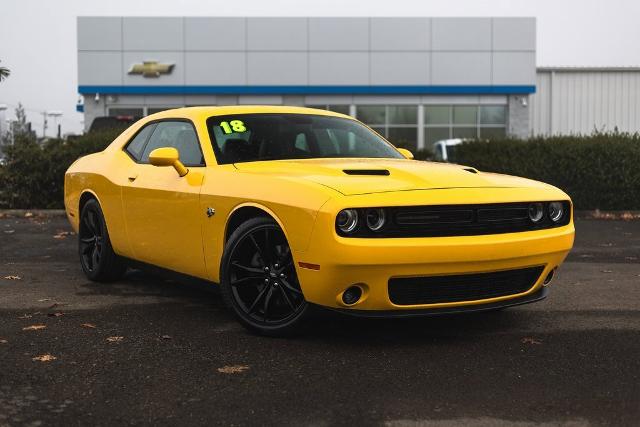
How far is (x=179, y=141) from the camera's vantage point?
20.2ft

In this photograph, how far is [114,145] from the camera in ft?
23.3

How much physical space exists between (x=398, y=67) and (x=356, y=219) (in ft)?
106

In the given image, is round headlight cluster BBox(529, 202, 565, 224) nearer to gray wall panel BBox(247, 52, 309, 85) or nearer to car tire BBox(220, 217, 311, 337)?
car tire BBox(220, 217, 311, 337)

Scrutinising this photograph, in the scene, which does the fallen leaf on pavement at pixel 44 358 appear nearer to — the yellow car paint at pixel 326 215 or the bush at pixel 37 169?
the yellow car paint at pixel 326 215

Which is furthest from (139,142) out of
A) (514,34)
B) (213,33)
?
(514,34)

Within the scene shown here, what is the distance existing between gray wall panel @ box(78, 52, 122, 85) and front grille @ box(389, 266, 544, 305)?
32932 mm

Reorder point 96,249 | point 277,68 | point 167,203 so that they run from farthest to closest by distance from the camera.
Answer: point 277,68 → point 96,249 → point 167,203

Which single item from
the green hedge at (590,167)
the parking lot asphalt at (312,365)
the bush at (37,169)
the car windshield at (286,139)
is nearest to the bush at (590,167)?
the green hedge at (590,167)

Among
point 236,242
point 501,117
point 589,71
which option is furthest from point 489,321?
point 589,71

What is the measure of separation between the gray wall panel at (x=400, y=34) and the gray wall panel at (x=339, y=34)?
43 centimetres

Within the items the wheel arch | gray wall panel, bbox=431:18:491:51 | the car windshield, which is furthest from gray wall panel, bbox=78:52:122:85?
the wheel arch

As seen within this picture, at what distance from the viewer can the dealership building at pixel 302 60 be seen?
35844 millimetres

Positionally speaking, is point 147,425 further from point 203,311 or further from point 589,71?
point 589,71

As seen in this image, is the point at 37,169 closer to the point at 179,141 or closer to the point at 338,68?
the point at 179,141
